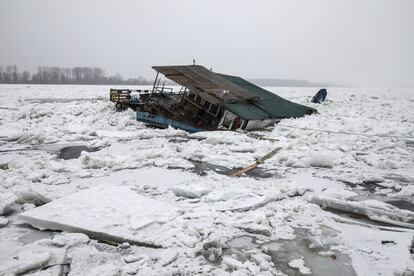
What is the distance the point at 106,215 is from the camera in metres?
4.42

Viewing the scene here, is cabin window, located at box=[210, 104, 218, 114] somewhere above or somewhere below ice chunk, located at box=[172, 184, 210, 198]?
above

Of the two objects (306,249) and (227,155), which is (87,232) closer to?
(306,249)

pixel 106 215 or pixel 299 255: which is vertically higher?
pixel 299 255

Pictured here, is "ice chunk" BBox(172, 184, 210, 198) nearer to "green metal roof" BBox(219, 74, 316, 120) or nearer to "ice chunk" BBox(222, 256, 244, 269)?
"ice chunk" BBox(222, 256, 244, 269)

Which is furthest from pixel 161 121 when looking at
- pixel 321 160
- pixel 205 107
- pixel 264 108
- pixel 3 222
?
pixel 3 222

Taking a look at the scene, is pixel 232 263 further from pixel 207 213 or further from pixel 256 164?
pixel 256 164

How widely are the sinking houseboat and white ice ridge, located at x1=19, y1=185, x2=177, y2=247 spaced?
892cm

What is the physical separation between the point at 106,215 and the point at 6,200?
6.09ft

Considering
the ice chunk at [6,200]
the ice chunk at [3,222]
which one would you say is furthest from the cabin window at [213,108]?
the ice chunk at [3,222]

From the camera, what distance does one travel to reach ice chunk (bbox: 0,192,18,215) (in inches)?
183

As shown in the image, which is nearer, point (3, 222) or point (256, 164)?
point (3, 222)

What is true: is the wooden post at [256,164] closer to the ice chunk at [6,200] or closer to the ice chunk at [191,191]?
the ice chunk at [191,191]

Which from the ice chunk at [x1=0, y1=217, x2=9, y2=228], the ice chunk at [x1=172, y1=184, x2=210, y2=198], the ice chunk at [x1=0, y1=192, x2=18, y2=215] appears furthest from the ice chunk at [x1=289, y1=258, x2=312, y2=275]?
the ice chunk at [x1=0, y1=192, x2=18, y2=215]

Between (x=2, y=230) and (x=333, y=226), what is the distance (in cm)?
496
